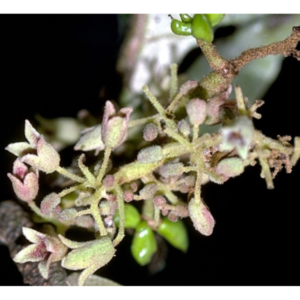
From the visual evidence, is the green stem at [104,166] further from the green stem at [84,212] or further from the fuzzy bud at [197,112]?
the fuzzy bud at [197,112]

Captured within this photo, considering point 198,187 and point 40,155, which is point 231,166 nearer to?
point 198,187

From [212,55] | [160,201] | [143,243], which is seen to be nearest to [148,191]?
[160,201]

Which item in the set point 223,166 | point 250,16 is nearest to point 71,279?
point 223,166

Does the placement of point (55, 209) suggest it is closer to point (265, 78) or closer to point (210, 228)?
point (210, 228)

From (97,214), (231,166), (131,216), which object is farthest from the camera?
(131,216)

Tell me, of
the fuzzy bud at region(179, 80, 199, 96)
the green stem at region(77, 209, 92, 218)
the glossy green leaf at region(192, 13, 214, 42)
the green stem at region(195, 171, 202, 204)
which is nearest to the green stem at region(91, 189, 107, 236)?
the green stem at region(77, 209, 92, 218)

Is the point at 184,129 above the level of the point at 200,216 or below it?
above

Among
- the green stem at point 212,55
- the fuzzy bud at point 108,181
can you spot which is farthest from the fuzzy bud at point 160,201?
the green stem at point 212,55
